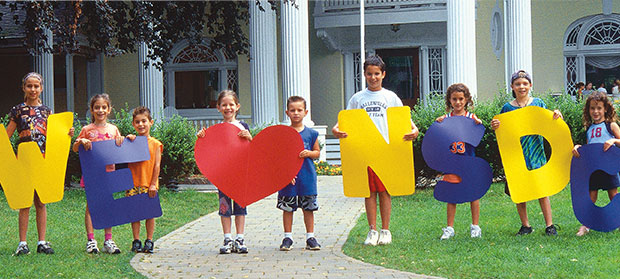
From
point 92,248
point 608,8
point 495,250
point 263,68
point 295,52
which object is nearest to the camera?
point 495,250

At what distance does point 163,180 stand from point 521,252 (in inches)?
312

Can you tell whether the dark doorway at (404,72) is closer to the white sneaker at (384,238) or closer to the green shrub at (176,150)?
the green shrub at (176,150)

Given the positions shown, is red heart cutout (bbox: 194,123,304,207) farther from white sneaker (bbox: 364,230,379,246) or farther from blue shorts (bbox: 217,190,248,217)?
white sneaker (bbox: 364,230,379,246)

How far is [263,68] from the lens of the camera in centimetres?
1736

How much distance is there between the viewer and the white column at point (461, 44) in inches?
635

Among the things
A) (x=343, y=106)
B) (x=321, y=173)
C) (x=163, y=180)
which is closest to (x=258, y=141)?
(x=163, y=180)

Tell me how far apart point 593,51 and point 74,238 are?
16.0 metres

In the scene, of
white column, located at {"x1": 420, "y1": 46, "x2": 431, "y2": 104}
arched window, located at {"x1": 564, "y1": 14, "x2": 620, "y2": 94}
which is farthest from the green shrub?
arched window, located at {"x1": 564, "y1": 14, "x2": 620, "y2": 94}

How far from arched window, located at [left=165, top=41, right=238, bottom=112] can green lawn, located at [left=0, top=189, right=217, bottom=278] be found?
892 centimetres

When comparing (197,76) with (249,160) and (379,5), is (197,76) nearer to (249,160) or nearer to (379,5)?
(379,5)

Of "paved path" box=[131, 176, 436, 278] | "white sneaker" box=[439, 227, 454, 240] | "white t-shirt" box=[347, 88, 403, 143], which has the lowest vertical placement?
"paved path" box=[131, 176, 436, 278]

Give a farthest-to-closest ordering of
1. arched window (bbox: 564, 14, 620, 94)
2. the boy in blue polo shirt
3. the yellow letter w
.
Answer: arched window (bbox: 564, 14, 620, 94) → the boy in blue polo shirt → the yellow letter w

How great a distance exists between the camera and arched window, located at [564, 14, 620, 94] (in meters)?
20.3

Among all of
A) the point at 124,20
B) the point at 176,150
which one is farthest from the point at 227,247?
the point at 176,150
